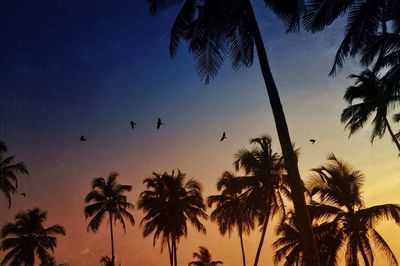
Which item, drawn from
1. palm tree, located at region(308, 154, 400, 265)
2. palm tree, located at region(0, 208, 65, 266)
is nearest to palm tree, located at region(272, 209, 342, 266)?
palm tree, located at region(308, 154, 400, 265)

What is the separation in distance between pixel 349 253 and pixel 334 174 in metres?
4.42

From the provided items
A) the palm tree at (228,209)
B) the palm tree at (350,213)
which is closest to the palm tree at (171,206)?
the palm tree at (228,209)

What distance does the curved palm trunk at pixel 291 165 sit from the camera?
403 inches

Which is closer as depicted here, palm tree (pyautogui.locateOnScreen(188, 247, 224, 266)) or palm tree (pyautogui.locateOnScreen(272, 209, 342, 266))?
palm tree (pyautogui.locateOnScreen(272, 209, 342, 266))

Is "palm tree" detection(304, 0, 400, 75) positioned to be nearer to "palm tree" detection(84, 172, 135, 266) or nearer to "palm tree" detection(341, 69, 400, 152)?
"palm tree" detection(341, 69, 400, 152)

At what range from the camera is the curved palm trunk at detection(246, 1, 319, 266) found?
10242mm

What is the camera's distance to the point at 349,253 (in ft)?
73.5

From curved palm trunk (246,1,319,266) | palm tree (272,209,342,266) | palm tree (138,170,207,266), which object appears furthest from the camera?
palm tree (138,170,207,266)

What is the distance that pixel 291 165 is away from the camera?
11.1 metres

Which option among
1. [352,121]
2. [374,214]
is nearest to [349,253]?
[374,214]

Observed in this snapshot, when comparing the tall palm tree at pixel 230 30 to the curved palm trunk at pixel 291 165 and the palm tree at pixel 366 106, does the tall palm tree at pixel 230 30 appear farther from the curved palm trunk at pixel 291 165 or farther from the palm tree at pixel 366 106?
the palm tree at pixel 366 106

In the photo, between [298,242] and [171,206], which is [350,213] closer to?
[298,242]

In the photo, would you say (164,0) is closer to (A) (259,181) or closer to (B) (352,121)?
(A) (259,181)

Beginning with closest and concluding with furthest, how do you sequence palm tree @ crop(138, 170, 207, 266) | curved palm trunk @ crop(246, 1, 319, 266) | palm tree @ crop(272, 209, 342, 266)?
1. curved palm trunk @ crop(246, 1, 319, 266)
2. palm tree @ crop(272, 209, 342, 266)
3. palm tree @ crop(138, 170, 207, 266)
